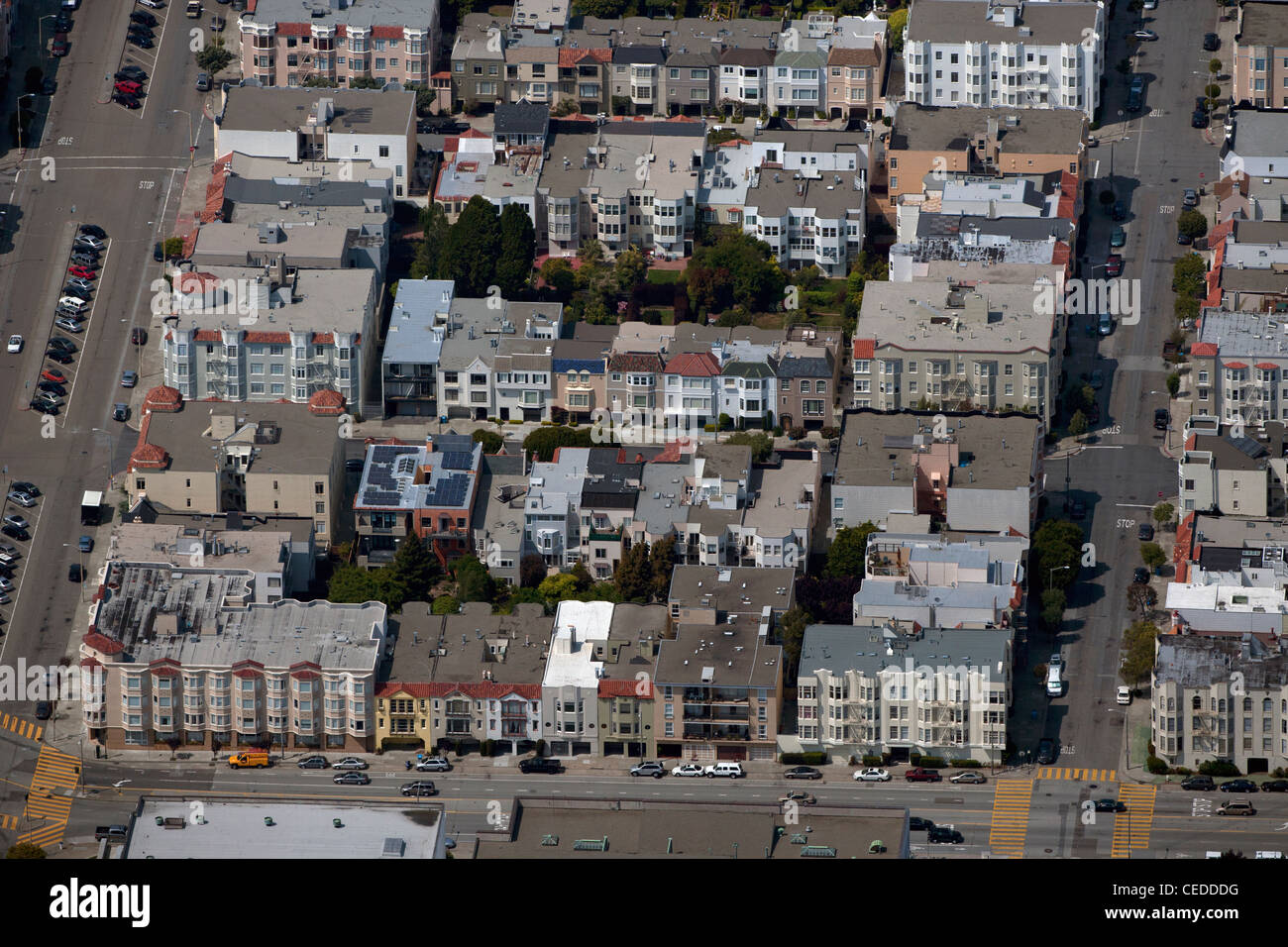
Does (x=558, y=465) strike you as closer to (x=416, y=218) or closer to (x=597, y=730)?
(x=597, y=730)

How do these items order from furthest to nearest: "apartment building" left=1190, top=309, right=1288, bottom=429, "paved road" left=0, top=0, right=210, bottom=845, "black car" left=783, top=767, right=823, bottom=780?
"apartment building" left=1190, top=309, right=1288, bottom=429, "paved road" left=0, top=0, right=210, bottom=845, "black car" left=783, top=767, right=823, bottom=780

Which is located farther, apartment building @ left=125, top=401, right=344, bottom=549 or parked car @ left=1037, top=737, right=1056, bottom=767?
apartment building @ left=125, top=401, right=344, bottom=549

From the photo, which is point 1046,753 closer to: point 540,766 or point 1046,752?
point 1046,752

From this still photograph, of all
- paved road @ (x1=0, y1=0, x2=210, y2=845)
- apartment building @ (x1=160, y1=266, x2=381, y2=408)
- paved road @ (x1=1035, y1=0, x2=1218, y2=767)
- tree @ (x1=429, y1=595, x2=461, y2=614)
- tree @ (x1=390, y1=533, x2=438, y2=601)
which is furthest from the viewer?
apartment building @ (x1=160, y1=266, x2=381, y2=408)

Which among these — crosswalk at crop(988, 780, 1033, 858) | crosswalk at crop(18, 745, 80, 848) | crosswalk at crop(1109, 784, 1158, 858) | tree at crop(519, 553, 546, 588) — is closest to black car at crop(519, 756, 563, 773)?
tree at crop(519, 553, 546, 588)

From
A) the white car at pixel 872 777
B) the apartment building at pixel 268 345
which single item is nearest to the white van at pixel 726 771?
the white car at pixel 872 777

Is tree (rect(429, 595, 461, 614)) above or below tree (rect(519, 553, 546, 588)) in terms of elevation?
below

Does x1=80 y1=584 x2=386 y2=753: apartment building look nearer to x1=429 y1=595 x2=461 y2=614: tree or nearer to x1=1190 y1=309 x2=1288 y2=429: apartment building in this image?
x1=429 y1=595 x2=461 y2=614: tree
